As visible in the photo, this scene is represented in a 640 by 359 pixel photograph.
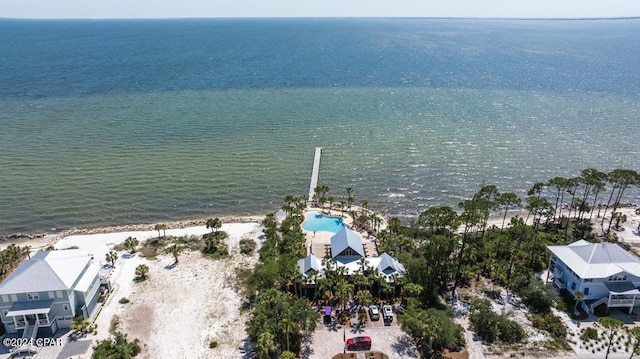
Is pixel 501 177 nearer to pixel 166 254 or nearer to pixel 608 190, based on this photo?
pixel 608 190

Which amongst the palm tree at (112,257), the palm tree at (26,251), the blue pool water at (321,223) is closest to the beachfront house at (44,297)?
the palm tree at (112,257)

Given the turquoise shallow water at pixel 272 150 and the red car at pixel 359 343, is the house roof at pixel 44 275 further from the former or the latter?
the red car at pixel 359 343

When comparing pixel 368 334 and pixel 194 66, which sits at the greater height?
pixel 194 66

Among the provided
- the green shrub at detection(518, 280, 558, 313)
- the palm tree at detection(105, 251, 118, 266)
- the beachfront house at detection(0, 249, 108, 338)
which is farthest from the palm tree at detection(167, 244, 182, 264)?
the green shrub at detection(518, 280, 558, 313)

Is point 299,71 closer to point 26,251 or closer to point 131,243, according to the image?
point 131,243

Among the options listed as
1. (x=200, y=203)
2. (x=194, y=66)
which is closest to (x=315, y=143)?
(x=200, y=203)

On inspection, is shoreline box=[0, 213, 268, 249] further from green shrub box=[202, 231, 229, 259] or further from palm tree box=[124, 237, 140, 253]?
green shrub box=[202, 231, 229, 259]

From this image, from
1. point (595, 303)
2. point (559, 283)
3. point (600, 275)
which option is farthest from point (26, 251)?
point (600, 275)
